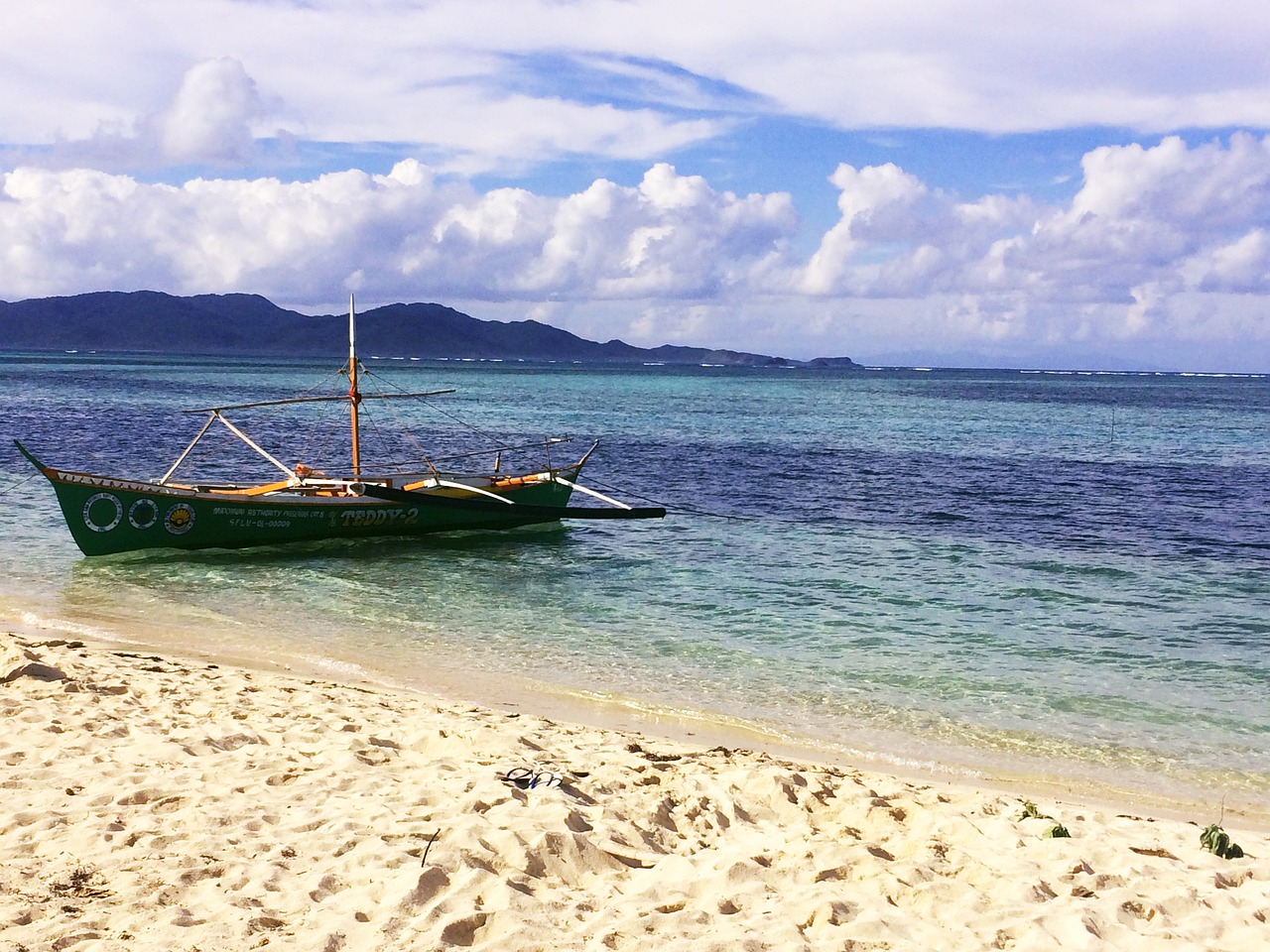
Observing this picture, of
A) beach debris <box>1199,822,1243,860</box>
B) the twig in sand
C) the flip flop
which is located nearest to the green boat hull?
the flip flop

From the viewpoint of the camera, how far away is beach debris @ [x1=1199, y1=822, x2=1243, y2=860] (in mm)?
7566

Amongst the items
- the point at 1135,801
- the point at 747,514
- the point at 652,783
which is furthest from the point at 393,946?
the point at 747,514

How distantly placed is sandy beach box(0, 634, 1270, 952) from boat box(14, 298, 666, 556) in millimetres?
10111

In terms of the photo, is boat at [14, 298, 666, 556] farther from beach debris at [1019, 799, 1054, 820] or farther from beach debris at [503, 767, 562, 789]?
beach debris at [1019, 799, 1054, 820]

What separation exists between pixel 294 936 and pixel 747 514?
2119 cm

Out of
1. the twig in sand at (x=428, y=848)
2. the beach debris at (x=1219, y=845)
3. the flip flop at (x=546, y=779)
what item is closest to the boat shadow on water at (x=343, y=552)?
the flip flop at (x=546, y=779)

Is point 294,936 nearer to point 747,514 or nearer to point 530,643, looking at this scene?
point 530,643

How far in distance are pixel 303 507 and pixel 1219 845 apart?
1708 centimetres

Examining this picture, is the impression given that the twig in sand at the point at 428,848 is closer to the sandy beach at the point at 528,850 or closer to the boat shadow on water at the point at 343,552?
the sandy beach at the point at 528,850

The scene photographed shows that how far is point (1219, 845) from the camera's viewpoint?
7625 mm

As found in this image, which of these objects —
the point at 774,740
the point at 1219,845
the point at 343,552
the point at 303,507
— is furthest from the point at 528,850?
the point at 303,507

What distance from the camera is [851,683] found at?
12969mm

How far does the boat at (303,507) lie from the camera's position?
19.0 metres

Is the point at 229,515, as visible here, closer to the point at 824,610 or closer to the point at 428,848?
the point at 824,610
